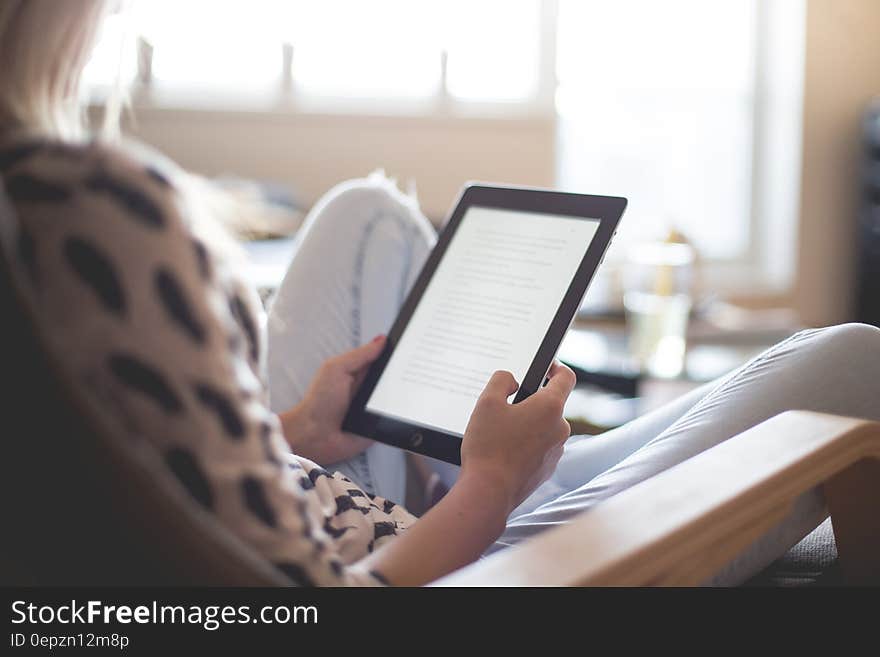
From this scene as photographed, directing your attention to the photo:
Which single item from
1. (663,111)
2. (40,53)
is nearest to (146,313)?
(40,53)

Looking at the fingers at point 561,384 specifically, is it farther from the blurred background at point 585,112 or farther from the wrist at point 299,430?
the blurred background at point 585,112

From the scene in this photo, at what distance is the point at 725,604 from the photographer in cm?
69

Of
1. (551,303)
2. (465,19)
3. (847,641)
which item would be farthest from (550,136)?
(847,641)

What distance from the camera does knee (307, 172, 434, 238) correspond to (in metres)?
1.30

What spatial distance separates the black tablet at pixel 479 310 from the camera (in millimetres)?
982

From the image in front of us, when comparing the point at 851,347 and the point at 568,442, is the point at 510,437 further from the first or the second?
the point at 568,442

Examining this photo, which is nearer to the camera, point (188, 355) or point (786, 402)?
point (188, 355)

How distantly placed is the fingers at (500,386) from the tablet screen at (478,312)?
0.12 metres

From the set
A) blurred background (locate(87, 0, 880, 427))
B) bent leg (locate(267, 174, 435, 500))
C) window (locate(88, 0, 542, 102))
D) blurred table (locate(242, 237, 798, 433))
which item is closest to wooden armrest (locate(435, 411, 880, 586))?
bent leg (locate(267, 174, 435, 500))

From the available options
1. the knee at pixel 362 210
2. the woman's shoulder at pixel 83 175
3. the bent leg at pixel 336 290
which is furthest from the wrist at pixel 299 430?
the woman's shoulder at pixel 83 175

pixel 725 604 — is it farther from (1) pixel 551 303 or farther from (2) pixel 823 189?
(2) pixel 823 189

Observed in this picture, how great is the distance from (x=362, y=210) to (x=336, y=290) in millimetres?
114

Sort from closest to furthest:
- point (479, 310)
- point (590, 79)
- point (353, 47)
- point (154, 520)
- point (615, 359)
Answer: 1. point (154, 520)
2. point (479, 310)
3. point (615, 359)
4. point (353, 47)
5. point (590, 79)

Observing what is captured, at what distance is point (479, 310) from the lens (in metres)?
1.05
